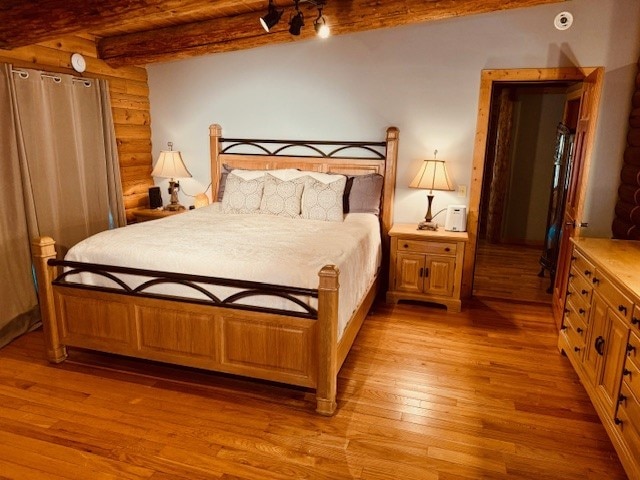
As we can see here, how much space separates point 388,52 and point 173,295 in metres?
2.86

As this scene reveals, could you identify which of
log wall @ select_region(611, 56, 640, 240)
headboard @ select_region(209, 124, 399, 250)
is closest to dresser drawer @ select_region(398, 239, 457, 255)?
headboard @ select_region(209, 124, 399, 250)

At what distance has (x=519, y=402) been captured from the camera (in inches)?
104

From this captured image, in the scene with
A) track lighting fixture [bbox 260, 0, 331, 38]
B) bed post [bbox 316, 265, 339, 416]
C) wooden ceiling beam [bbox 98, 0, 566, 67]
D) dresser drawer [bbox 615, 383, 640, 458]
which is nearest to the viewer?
dresser drawer [bbox 615, 383, 640, 458]

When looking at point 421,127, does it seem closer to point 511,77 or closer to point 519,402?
point 511,77

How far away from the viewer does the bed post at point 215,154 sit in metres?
4.68

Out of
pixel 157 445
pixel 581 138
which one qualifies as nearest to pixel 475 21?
pixel 581 138

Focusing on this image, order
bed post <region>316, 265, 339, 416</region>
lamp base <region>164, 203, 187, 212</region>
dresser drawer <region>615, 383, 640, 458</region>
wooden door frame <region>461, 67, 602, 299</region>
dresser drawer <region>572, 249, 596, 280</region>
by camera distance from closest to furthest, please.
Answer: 1. dresser drawer <region>615, 383, 640, 458</region>
2. bed post <region>316, 265, 339, 416</region>
3. dresser drawer <region>572, 249, 596, 280</region>
4. wooden door frame <region>461, 67, 602, 299</region>
5. lamp base <region>164, 203, 187, 212</region>

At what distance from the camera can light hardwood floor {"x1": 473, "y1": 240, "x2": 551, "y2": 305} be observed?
450 cm

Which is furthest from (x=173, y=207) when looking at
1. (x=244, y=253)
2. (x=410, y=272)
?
(x=410, y=272)

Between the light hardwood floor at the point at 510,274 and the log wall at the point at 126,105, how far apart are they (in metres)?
3.63

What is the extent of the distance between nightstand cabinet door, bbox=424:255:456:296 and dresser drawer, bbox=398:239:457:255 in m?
0.05

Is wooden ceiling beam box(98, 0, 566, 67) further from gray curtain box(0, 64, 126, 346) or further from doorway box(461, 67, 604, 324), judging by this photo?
doorway box(461, 67, 604, 324)

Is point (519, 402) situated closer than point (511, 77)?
Yes

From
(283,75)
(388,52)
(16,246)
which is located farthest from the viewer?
(283,75)
